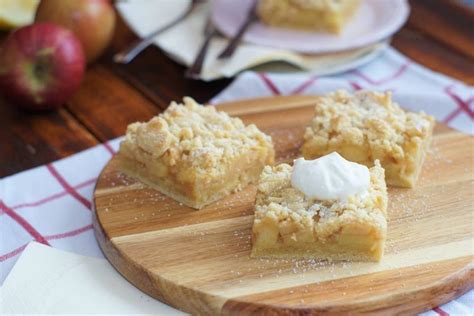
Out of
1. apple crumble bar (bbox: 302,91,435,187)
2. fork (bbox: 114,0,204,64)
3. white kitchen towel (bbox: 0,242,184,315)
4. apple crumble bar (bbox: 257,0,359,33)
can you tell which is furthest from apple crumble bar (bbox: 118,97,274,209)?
apple crumble bar (bbox: 257,0,359,33)

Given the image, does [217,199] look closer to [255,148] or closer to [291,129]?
[255,148]

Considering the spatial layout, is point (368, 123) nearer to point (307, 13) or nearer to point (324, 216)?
point (324, 216)

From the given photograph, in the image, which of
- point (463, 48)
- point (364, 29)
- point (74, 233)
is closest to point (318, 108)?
point (74, 233)

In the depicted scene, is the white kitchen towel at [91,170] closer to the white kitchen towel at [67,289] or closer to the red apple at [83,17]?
the white kitchen towel at [67,289]

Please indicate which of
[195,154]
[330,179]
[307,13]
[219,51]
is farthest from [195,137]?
[307,13]

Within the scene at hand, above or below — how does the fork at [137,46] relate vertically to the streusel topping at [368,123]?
below

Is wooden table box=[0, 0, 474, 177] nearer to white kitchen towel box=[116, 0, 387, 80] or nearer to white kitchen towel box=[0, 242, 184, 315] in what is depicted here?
white kitchen towel box=[116, 0, 387, 80]

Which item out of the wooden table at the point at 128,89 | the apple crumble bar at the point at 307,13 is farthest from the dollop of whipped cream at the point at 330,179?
the apple crumble bar at the point at 307,13
